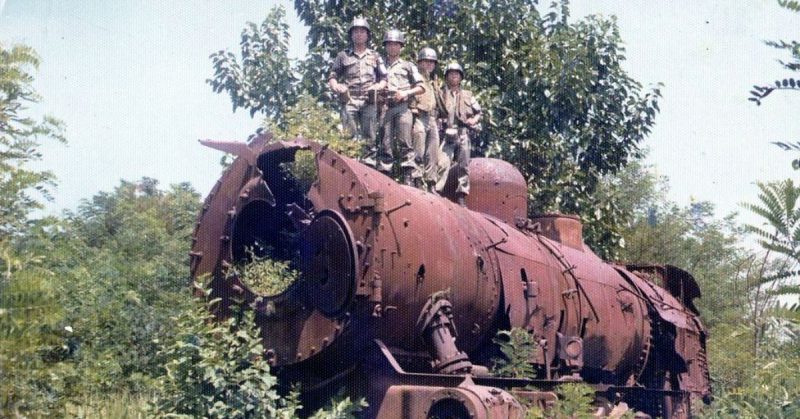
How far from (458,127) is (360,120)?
188 cm

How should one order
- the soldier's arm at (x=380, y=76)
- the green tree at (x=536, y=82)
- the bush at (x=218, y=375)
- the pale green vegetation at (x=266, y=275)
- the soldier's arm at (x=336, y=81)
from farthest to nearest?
the green tree at (x=536, y=82) < the soldier's arm at (x=336, y=81) < the soldier's arm at (x=380, y=76) < the pale green vegetation at (x=266, y=275) < the bush at (x=218, y=375)

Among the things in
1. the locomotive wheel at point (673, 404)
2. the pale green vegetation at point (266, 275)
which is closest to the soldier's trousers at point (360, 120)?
the pale green vegetation at point (266, 275)

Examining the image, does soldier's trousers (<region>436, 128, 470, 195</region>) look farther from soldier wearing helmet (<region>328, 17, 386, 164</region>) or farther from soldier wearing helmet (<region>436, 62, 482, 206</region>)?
soldier wearing helmet (<region>328, 17, 386, 164</region>)

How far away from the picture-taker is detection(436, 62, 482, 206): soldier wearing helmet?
10.5m

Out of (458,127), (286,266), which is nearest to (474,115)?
(458,127)

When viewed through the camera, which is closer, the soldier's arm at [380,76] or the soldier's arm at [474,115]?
the soldier's arm at [380,76]

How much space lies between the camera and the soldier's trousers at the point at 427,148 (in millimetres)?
9909

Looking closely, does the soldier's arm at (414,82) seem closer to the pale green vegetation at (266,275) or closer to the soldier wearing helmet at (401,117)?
the soldier wearing helmet at (401,117)

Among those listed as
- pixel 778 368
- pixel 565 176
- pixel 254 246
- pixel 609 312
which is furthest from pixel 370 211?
pixel 565 176

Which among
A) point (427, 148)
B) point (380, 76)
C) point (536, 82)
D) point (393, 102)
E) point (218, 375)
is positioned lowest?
point (218, 375)

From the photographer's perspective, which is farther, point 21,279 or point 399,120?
point 399,120

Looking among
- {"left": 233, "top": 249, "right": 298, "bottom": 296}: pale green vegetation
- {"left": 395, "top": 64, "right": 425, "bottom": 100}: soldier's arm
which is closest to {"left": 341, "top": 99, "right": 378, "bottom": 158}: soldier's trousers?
{"left": 395, "top": 64, "right": 425, "bottom": 100}: soldier's arm

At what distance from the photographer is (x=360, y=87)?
9812 mm

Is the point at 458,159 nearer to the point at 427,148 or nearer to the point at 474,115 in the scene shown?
the point at 427,148
